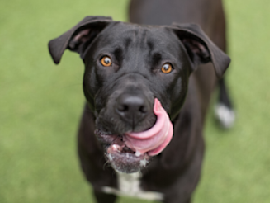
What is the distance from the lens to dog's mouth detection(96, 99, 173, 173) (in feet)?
5.50

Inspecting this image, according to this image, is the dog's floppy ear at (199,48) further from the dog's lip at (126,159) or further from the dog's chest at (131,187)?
the dog's chest at (131,187)

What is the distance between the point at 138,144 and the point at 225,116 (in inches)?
80.5

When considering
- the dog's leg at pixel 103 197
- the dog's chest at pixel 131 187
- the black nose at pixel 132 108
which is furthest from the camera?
the dog's leg at pixel 103 197

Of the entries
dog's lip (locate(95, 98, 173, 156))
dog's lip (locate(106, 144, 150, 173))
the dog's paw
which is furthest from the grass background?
dog's lip (locate(95, 98, 173, 156))

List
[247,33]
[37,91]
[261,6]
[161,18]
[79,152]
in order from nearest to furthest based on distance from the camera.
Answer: [79,152] → [161,18] → [37,91] → [247,33] → [261,6]

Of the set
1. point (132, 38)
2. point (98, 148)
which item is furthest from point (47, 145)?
point (132, 38)

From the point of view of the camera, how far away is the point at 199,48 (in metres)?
2.19

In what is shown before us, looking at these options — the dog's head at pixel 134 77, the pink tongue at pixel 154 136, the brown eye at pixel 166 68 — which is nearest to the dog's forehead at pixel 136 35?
the dog's head at pixel 134 77

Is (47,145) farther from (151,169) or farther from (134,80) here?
(134,80)

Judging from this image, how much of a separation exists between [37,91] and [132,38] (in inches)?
85.0

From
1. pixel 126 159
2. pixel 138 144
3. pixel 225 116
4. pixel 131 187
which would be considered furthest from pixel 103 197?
pixel 225 116

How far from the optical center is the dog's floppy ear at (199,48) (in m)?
1.99

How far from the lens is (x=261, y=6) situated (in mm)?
4746

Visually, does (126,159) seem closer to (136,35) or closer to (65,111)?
(136,35)
